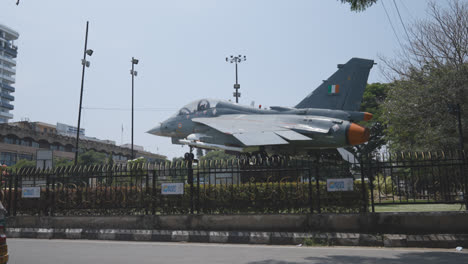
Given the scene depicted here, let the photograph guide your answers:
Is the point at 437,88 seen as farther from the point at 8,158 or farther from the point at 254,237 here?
the point at 8,158

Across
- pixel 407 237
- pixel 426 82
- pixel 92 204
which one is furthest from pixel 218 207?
pixel 426 82

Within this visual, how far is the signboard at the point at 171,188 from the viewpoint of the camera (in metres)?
11.8

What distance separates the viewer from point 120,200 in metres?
12.6

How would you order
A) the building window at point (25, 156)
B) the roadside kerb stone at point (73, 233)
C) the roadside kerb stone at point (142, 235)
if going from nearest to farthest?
the roadside kerb stone at point (142, 235) < the roadside kerb stone at point (73, 233) < the building window at point (25, 156)

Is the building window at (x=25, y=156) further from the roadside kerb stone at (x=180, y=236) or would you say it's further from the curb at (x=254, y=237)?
the roadside kerb stone at (x=180, y=236)

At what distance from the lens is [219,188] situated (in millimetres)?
11891

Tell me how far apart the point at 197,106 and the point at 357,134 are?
37.4ft

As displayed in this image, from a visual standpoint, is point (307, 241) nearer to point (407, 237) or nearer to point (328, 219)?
point (328, 219)

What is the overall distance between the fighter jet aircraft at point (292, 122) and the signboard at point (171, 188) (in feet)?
33.8

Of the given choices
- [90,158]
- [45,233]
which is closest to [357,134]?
[45,233]

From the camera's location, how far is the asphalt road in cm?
737

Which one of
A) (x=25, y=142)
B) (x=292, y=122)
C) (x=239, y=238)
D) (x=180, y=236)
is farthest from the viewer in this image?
(x=25, y=142)

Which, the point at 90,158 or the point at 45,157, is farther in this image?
the point at 90,158

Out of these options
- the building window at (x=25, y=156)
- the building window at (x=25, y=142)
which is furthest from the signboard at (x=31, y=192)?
the building window at (x=25, y=142)
